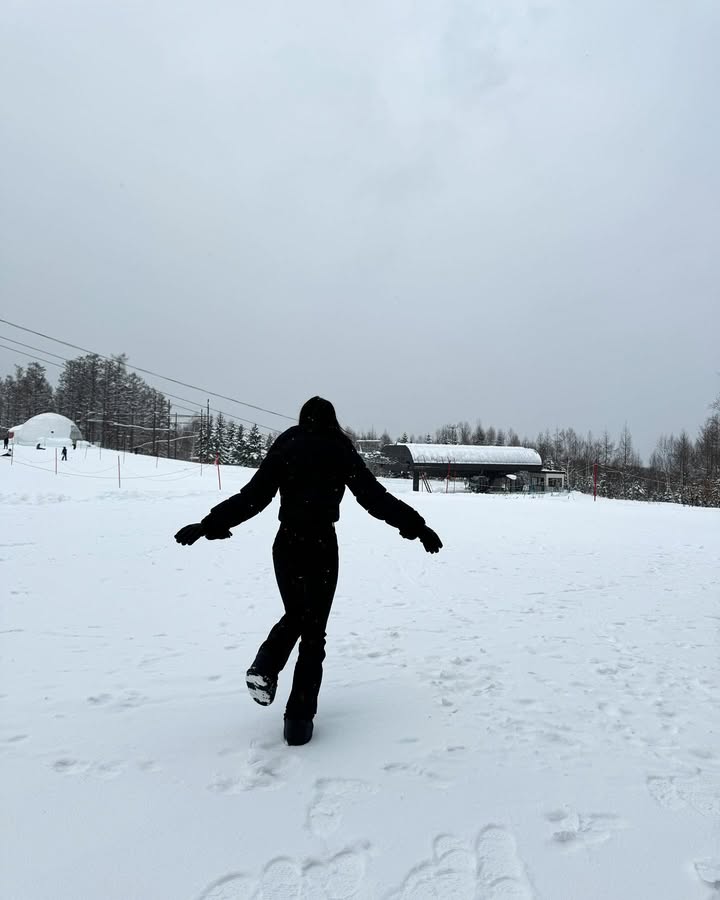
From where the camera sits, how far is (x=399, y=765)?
2.70 meters

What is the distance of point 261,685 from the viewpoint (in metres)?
2.84

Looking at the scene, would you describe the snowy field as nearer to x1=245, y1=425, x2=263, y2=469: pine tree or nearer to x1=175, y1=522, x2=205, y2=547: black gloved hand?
x1=175, y1=522, x2=205, y2=547: black gloved hand

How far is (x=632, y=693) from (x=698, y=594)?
13.8 feet

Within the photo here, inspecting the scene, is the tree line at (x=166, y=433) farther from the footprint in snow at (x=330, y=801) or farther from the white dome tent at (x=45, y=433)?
the footprint in snow at (x=330, y=801)

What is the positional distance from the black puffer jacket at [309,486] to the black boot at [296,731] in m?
1.08

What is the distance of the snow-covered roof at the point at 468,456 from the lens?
44.5 metres

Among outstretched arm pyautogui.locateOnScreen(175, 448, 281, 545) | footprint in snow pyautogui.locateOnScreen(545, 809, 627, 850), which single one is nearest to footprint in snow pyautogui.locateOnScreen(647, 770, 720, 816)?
footprint in snow pyautogui.locateOnScreen(545, 809, 627, 850)

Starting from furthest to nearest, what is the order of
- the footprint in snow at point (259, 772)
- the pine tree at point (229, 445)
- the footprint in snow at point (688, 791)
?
the pine tree at point (229, 445) → the footprint in snow at point (259, 772) → the footprint in snow at point (688, 791)

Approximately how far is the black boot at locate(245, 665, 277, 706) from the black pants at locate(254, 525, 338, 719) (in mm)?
47

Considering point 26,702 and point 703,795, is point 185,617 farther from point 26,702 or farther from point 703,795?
point 703,795

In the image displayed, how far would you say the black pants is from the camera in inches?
114

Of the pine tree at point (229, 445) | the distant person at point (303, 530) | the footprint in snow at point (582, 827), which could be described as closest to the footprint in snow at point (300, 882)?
the footprint in snow at point (582, 827)

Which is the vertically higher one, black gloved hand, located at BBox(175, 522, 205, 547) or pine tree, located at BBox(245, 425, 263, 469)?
pine tree, located at BBox(245, 425, 263, 469)

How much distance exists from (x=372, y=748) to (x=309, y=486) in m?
1.49
